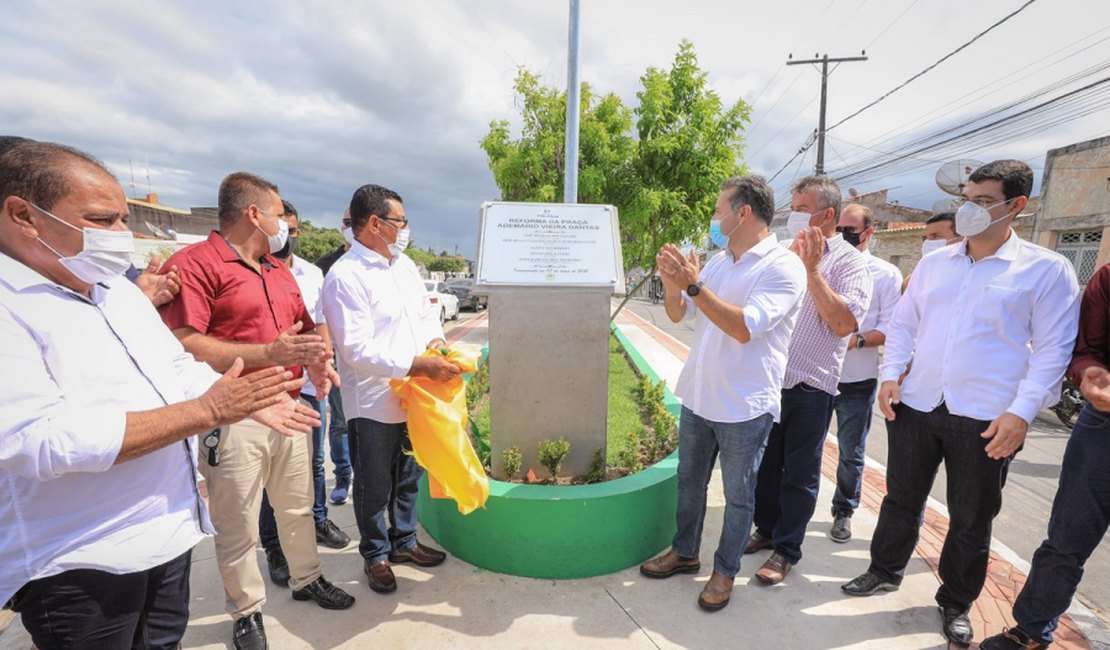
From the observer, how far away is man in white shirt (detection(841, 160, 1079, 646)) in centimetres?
209

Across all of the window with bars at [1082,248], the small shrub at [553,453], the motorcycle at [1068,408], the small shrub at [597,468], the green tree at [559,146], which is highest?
the green tree at [559,146]

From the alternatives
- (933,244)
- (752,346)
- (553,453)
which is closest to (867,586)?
(752,346)

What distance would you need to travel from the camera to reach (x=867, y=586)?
2662 millimetres

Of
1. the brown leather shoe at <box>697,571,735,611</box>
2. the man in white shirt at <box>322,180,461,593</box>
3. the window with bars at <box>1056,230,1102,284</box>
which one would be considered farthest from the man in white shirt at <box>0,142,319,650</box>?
the window with bars at <box>1056,230,1102,284</box>

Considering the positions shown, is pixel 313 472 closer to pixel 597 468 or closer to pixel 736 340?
pixel 597 468

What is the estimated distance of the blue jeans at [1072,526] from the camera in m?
1.98

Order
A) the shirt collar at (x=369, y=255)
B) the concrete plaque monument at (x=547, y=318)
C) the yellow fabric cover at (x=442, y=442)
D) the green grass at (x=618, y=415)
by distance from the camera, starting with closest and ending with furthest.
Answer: the yellow fabric cover at (x=442, y=442) < the shirt collar at (x=369, y=255) < the concrete plaque monument at (x=547, y=318) < the green grass at (x=618, y=415)

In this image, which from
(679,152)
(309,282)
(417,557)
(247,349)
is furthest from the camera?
(679,152)

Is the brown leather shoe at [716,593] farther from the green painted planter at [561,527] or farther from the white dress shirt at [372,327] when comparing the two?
the white dress shirt at [372,327]

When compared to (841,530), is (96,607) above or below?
above

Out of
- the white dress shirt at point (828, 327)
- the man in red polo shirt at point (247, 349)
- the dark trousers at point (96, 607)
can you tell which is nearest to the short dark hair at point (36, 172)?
the man in red polo shirt at point (247, 349)

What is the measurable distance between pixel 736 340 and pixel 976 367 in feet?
3.31

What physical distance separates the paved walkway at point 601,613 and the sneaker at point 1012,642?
167 mm

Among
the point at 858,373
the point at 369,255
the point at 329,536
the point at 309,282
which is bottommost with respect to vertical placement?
the point at 329,536
